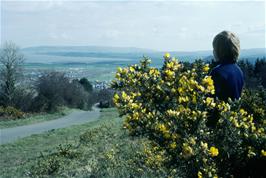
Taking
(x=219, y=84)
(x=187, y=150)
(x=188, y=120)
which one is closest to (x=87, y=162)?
(x=219, y=84)

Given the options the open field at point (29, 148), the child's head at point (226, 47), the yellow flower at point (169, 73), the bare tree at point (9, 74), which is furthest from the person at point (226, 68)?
the bare tree at point (9, 74)

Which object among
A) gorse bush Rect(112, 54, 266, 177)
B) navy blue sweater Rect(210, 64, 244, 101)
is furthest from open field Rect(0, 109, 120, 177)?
navy blue sweater Rect(210, 64, 244, 101)

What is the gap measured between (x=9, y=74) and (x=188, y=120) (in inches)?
1504

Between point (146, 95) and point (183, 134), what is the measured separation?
2.10 feet

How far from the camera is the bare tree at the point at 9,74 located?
39656mm

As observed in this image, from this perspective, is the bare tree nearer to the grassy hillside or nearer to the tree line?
the tree line

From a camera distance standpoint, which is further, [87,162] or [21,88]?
[21,88]

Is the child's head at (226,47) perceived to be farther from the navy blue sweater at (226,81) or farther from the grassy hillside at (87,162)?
the grassy hillside at (87,162)

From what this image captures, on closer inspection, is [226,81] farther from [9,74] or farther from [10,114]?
[9,74]

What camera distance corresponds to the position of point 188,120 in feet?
12.3

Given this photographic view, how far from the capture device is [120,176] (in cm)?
648

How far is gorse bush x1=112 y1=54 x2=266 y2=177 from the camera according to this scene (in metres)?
3.72

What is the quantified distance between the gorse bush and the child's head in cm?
49

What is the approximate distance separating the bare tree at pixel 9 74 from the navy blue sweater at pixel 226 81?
36978 mm
